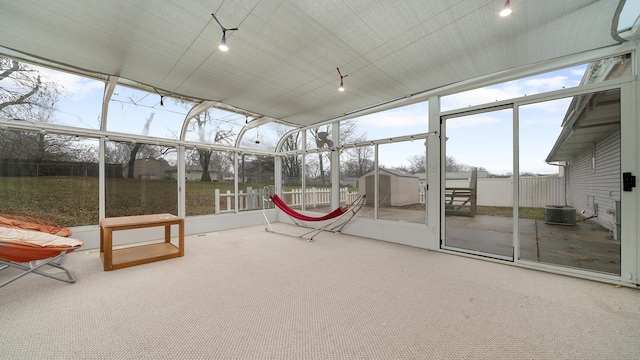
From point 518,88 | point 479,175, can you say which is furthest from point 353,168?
point 518,88

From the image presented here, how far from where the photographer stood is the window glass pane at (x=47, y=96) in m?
3.00

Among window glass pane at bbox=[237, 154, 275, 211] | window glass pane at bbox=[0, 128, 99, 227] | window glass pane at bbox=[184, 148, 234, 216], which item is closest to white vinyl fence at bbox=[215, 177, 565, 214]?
window glass pane at bbox=[237, 154, 275, 211]

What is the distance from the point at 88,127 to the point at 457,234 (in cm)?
638

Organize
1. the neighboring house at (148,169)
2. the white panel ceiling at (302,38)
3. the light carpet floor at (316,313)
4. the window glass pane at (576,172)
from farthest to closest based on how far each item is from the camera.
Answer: the neighboring house at (148,169) < the window glass pane at (576,172) < the white panel ceiling at (302,38) < the light carpet floor at (316,313)

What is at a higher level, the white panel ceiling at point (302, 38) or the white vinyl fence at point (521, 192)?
the white panel ceiling at point (302, 38)

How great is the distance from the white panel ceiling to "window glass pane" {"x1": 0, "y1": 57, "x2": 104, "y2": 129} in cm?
53

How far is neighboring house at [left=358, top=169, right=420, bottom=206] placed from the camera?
3857 millimetres

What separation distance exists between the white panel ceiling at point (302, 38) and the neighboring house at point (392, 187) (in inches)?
58.6

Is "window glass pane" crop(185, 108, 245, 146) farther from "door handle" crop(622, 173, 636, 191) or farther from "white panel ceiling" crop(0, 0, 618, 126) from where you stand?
"door handle" crop(622, 173, 636, 191)

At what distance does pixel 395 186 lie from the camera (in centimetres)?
408

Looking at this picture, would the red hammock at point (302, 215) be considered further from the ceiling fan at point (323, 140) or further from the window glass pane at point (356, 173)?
the ceiling fan at point (323, 140)

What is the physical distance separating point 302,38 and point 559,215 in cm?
419

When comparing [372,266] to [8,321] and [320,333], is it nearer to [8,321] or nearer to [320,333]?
[320,333]

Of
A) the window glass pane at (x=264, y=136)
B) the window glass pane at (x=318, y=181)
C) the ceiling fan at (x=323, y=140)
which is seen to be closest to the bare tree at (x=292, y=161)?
the window glass pane at (x=264, y=136)
